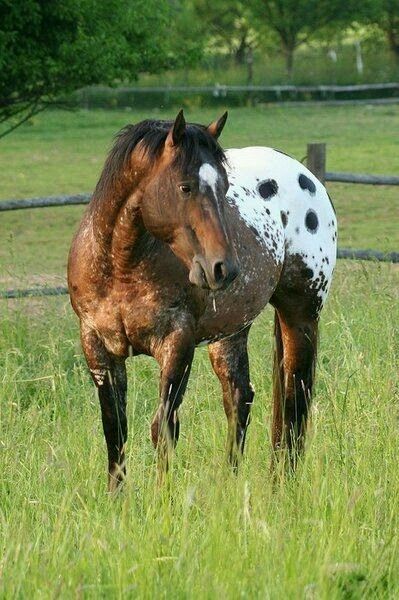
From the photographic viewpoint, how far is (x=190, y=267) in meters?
4.29

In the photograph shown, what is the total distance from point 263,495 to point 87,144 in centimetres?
2247

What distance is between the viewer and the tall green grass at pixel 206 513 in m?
3.46

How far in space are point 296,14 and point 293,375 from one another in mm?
36792

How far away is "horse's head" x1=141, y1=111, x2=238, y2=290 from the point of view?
4191 millimetres

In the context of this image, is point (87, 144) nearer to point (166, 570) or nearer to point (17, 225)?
point (17, 225)

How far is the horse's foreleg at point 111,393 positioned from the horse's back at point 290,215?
33.6 inches

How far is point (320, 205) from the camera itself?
5.69 metres

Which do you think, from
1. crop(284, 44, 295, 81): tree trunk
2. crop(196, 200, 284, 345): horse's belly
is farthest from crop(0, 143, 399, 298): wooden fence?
crop(284, 44, 295, 81): tree trunk

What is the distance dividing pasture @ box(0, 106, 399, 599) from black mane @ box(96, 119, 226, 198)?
0.92m

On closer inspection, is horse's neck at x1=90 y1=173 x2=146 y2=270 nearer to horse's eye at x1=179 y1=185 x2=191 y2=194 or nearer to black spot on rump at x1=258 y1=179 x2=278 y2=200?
horse's eye at x1=179 y1=185 x2=191 y2=194

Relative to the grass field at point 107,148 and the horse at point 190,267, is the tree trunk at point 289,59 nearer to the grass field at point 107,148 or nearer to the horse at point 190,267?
the grass field at point 107,148

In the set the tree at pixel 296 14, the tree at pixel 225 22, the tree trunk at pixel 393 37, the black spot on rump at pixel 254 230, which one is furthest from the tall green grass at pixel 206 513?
the tree at pixel 225 22

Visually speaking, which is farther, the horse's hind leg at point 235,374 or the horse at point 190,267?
the horse's hind leg at point 235,374

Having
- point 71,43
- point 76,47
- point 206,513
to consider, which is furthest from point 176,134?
point 71,43
